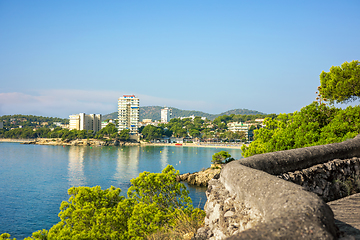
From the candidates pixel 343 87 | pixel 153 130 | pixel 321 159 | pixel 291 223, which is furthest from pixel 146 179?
pixel 153 130

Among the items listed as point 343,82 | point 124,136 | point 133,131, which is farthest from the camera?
point 133,131

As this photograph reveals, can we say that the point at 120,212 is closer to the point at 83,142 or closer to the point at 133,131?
the point at 83,142

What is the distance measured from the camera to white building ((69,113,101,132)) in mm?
178500

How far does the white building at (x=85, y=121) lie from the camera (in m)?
178

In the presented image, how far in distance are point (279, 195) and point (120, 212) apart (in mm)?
11115

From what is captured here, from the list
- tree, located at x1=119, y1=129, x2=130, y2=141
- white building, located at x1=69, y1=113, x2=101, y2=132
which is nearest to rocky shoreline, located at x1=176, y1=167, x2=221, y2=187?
tree, located at x1=119, y1=129, x2=130, y2=141

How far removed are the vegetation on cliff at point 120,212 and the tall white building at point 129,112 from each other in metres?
159

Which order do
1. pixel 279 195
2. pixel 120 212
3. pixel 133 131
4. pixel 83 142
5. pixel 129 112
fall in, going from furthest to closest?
pixel 129 112
pixel 133 131
pixel 83 142
pixel 120 212
pixel 279 195

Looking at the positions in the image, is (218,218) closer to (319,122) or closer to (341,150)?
(341,150)

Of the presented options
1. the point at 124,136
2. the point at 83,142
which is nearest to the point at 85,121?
the point at 83,142

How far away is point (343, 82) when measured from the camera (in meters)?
18.0

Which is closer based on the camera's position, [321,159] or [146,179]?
[321,159]

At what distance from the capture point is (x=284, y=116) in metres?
23.4

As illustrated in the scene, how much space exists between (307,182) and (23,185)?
47422 mm
